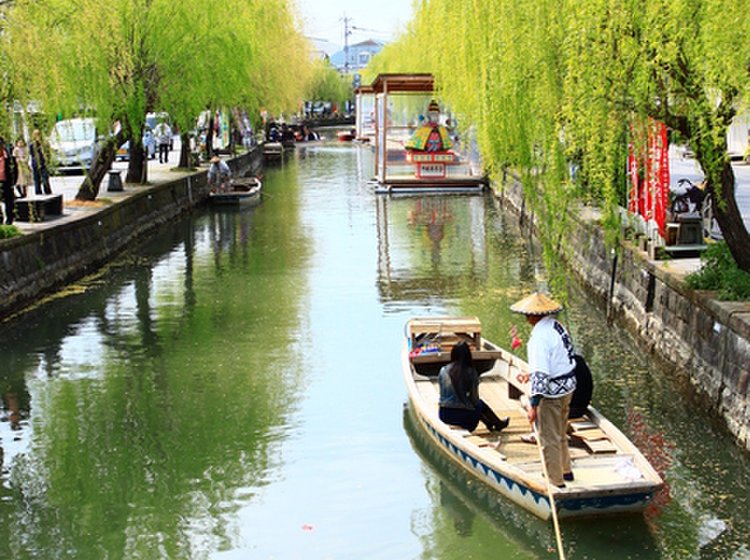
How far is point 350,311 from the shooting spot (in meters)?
17.5

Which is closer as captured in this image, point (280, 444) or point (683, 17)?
point (683, 17)

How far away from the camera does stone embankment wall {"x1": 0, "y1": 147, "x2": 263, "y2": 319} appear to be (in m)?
17.0

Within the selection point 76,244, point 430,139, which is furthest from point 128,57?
point 430,139

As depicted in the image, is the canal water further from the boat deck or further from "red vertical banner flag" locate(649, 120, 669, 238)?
"red vertical banner flag" locate(649, 120, 669, 238)

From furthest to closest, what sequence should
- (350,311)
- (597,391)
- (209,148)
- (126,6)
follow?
1. (209,148)
2. (126,6)
3. (350,311)
4. (597,391)

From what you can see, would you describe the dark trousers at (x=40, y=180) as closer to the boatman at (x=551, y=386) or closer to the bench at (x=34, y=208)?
the bench at (x=34, y=208)

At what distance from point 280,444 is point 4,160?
984cm

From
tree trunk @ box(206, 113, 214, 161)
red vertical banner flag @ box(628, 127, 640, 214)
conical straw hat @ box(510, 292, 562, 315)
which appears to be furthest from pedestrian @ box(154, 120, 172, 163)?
conical straw hat @ box(510, 292, 562, 315)

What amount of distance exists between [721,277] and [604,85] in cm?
277

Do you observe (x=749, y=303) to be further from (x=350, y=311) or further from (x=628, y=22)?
(x=350, y=311)

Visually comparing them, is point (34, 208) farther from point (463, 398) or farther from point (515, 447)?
point (515, 447)

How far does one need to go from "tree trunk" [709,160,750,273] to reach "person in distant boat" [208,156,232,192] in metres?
24.6

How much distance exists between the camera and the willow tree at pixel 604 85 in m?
9.80

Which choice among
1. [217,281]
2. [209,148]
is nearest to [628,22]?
[217,281]
